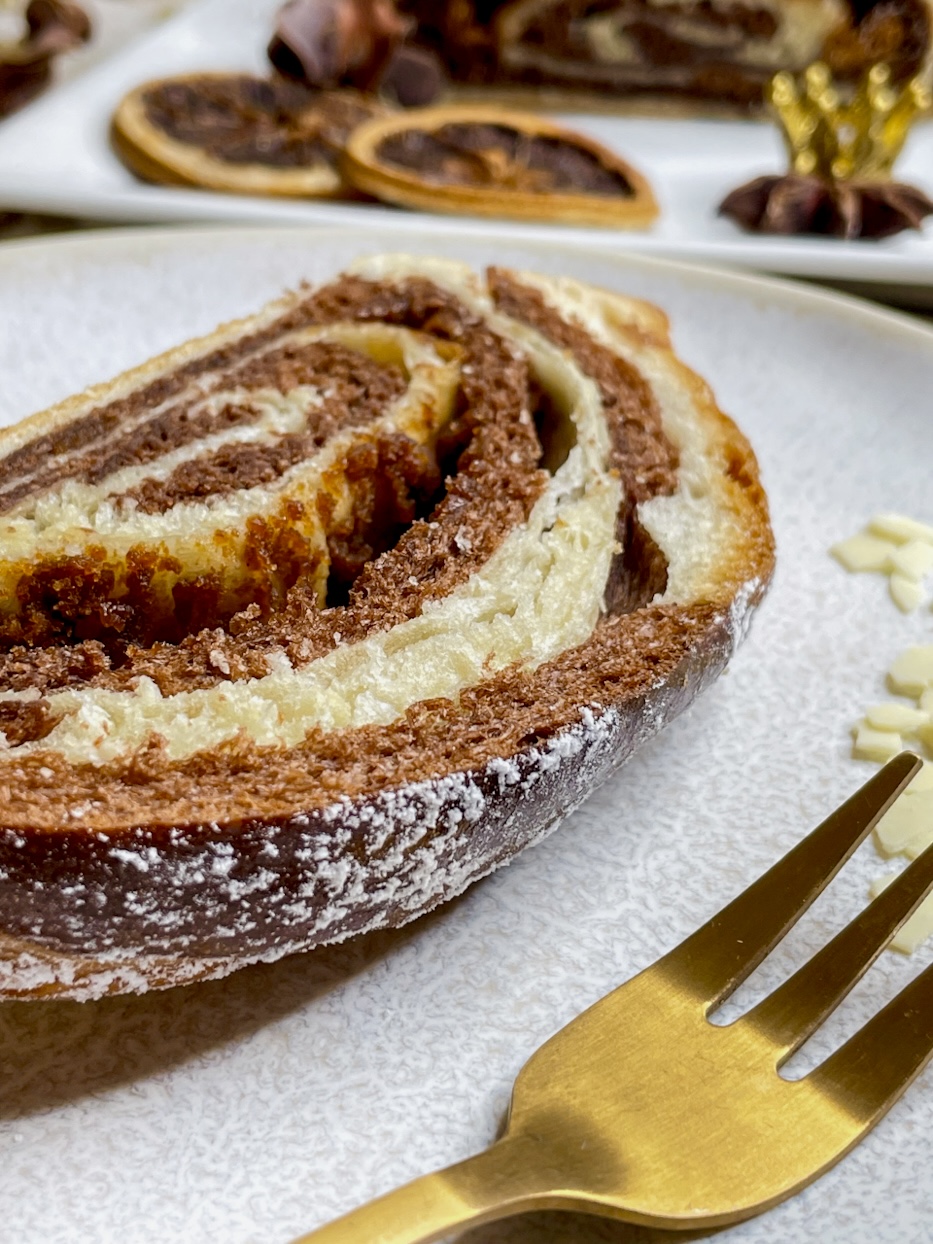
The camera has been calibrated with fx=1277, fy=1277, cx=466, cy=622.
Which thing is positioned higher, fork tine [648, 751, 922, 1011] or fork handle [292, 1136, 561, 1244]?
fork tine [648, 751, 922, 1011]

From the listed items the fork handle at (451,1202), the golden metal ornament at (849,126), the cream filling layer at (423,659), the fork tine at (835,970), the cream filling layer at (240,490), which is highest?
the golden metal ornament at (849,126)

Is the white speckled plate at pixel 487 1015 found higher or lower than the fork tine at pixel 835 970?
lower

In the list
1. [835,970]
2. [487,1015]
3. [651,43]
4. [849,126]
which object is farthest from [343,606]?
[651,43]

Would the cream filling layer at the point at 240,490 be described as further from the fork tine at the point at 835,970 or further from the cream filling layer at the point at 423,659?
the fork tine at the point at 835,970

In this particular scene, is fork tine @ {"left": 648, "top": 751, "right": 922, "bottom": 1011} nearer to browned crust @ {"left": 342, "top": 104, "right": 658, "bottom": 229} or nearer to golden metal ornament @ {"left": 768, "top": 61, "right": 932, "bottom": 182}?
browned crust @ {"left": 342, "top": 104, "right": 658, "bottom": 229}

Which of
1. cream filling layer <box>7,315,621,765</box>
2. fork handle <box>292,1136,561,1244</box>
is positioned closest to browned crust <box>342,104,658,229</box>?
cream filling layer <box>7,315,621,765</box>

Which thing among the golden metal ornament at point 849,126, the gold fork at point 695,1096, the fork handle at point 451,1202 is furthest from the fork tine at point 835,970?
the golden metal ornament at point 849,126

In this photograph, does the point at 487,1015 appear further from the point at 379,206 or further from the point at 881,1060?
the point at 379,206
